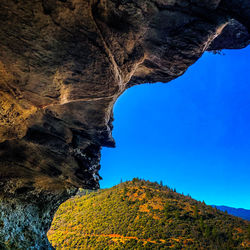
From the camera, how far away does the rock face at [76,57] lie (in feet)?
14.9

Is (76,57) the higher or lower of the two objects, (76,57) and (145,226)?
the lower

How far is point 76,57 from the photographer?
5.19m

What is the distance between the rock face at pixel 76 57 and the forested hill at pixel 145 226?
43.2 meters

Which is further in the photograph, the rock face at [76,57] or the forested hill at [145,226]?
the forested hill at [145,226]

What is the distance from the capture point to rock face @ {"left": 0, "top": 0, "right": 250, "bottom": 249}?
14.9 feet

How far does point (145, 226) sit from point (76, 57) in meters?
56.0

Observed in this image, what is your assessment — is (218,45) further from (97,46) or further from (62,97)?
(62,97)

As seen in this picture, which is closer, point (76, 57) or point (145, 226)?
point (76, 57)

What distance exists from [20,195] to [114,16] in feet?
41.9

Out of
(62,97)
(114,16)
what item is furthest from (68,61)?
(114,16)

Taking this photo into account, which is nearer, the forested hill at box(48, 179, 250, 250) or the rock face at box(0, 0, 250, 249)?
the rock face at box(0, 0, 250, 249)

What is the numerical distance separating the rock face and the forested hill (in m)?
43.2

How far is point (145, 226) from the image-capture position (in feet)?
159

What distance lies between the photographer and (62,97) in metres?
6.33
